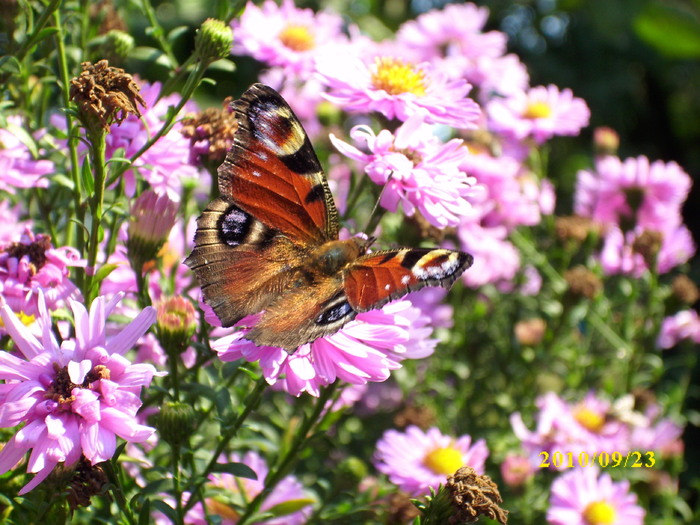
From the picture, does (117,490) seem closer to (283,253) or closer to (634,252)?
(283,253)

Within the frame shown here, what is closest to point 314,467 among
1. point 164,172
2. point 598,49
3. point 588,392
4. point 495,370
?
point 495,370

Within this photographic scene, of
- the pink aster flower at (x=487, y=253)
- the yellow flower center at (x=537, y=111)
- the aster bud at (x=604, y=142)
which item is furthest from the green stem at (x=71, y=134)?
the aster bud at (x=604, y=142)

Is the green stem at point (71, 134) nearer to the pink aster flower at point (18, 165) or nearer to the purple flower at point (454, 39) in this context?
the pink aster flower at point (18, 165)

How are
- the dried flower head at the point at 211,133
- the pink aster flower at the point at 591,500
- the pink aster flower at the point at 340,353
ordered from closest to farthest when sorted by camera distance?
1. the pink aster flower at the point at 340,353
2. the dried flower head at the point at 211,133
3. the pink aster flower at the point at 591,500

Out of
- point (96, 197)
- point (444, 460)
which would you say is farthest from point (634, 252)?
point (96, 197)

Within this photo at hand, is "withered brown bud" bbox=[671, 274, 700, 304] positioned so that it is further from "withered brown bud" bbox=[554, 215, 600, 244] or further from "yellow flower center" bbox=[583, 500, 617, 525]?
"yellow flower center" bbox=[583, 500, 617, 525]

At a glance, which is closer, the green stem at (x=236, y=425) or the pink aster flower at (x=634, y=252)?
the green stem at (x=236, y=425)
